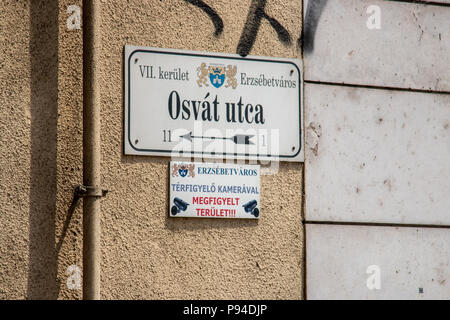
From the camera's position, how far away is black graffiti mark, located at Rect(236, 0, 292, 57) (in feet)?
13.6

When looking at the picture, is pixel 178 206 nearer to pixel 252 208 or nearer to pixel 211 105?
pixel 252 208

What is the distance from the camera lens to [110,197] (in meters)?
3.85

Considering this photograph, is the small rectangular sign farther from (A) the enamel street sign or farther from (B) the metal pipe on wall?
(B) the metal pipe on wall

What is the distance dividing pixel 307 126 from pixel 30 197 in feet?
4.85

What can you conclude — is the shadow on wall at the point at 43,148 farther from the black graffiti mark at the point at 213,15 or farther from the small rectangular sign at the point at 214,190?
the black graffiti mark at the point at 213,15

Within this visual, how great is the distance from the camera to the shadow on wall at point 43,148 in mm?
3729

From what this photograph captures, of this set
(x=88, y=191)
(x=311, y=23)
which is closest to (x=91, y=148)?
(x=88, y=191)

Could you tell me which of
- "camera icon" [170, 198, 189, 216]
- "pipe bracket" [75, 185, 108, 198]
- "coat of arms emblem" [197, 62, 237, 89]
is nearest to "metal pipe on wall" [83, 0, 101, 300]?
"pipe bracket" [75, 185, 108, 198]

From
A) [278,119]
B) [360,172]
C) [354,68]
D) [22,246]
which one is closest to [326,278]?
[360,172]

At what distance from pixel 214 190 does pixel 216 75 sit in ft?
1.97

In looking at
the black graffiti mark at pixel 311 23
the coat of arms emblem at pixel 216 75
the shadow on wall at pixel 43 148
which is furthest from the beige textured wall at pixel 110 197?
the black graffiti mark at pixel 311 23

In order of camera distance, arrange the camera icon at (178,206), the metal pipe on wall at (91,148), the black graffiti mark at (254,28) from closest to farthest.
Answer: the metal pipe on wall at (91,148)
the camera icon at (178,206)
the black graffiti mark at (254,28)

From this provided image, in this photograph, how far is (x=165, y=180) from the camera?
3.94m

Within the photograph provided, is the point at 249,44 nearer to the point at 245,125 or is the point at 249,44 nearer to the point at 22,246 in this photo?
the point at 245,125
